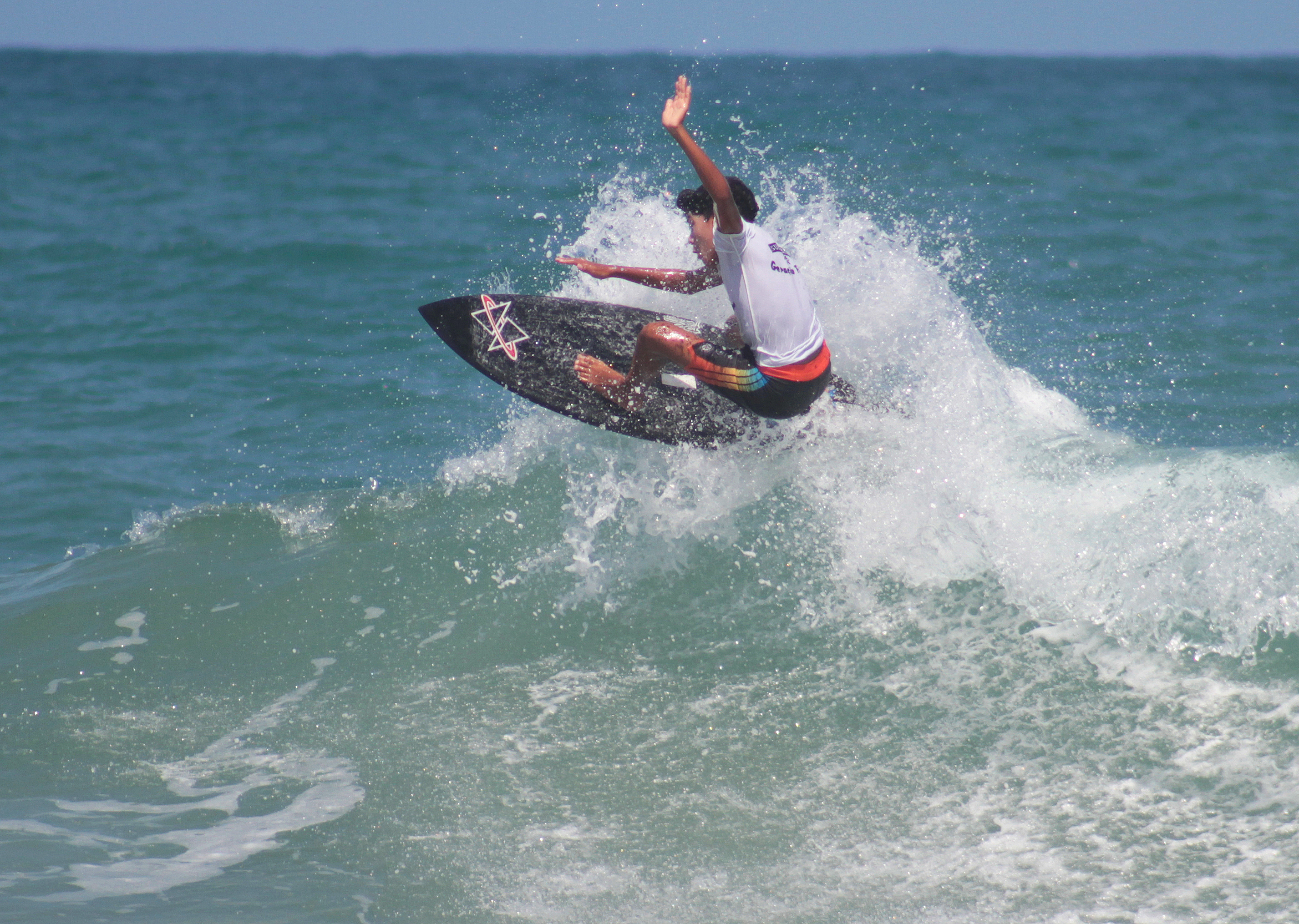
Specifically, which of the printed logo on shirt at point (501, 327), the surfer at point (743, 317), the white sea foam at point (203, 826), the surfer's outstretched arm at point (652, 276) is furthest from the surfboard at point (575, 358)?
the white sea foam at point (203, 826)

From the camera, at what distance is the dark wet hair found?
5.49 metres

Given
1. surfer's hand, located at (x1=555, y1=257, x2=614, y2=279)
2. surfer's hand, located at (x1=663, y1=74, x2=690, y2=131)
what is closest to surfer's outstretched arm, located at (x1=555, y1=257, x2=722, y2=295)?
surfer's hand, located at (x1=555, y1=257, x2=614, y2=279)

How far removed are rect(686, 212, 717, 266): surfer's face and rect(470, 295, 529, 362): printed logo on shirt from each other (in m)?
1.97

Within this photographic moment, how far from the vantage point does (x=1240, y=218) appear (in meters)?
17.6

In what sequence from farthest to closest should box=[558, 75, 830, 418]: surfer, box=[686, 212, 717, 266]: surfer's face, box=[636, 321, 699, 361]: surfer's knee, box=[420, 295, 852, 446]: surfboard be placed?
box=[420, 295, 852, 446]: surfboard → box=[636, 321, 699, 361]: surfer's knee → box=[686, 212, 717, 266]: surfer's face → box=[558, 75, 830, 418]: surfer

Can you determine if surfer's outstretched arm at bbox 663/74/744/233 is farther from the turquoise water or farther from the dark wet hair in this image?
the turquoise water

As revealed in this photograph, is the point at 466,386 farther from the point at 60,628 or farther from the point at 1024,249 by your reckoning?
the point at 1024,249

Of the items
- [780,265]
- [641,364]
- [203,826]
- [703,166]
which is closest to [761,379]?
[780,265]

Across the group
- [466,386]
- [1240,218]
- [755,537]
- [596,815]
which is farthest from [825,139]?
[596,815]

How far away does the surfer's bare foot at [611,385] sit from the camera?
6910 millimetres

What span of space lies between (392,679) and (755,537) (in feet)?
7.73

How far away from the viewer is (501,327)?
750 centimetres

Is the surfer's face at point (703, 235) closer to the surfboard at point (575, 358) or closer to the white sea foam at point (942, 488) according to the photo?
the surfboard at point (575, 358)

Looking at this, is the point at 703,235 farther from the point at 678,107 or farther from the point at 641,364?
→ the point at 641,364
